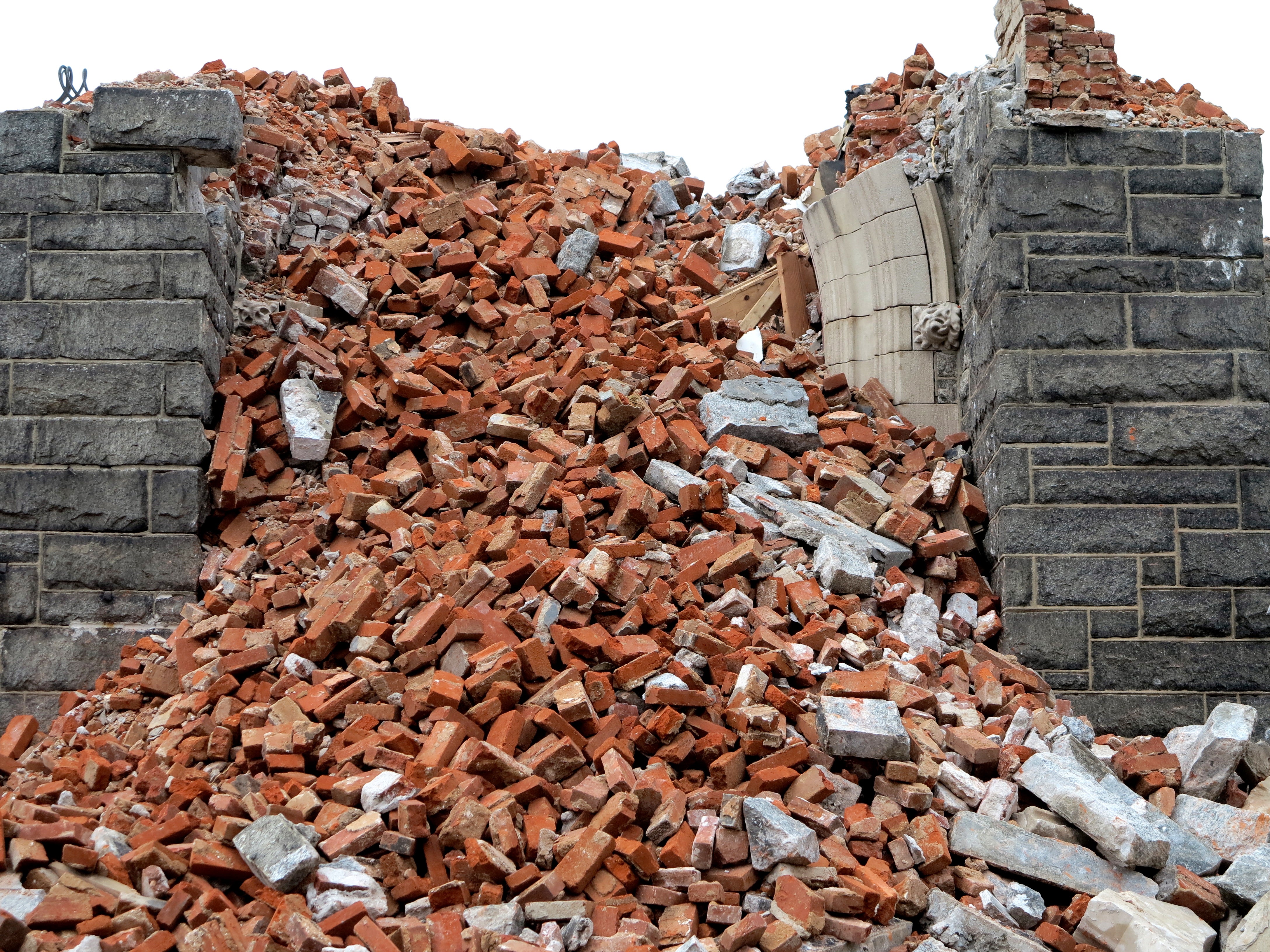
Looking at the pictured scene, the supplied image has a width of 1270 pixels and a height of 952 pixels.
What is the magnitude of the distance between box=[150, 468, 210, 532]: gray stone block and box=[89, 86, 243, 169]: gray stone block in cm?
193

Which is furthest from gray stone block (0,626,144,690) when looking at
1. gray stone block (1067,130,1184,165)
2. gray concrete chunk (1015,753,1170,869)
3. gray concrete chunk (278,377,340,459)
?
gray stone block (1067,130,1184,165)

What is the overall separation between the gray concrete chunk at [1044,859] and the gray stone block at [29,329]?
5.44 meters

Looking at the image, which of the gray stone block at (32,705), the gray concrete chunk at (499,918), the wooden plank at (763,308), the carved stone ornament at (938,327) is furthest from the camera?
the wooden plank at (763,308)

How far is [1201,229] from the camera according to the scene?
636cm

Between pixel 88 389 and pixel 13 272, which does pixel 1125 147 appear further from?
pixel 13 272

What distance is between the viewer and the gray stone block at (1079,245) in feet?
20.9

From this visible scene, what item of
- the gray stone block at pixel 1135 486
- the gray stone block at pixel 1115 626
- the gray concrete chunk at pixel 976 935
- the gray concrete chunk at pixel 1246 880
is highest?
the gray stone block at pixel 1135 486

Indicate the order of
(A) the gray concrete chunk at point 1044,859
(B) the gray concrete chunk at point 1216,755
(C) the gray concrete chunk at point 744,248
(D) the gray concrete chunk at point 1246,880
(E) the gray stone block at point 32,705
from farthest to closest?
(C) the gray concrete chunk at point 744,248 < (E) the gray stone block at point 32,705 < (B) the gray concrete chunk at point 1216,755 < (A) the gray concrete chunk at point 1044,859 < (D) the gray concrete chunk at point 1246,880

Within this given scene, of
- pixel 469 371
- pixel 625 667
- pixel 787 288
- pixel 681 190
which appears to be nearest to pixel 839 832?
pixel 625 667

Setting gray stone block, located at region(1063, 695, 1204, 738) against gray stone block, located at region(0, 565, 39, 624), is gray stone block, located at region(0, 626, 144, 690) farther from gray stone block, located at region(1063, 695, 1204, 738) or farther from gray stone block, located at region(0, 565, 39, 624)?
gray stone block, located at region(1063, 695, 1204, 738)

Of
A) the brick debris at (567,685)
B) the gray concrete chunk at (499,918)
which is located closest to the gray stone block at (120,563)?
the brick debris at (567,685)

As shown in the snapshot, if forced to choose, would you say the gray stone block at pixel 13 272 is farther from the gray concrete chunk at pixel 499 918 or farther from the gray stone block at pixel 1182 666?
the gray stone block at pixel 1182 666

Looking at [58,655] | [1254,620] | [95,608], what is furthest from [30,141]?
[1254,620]

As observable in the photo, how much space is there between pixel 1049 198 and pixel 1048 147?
307 mm
